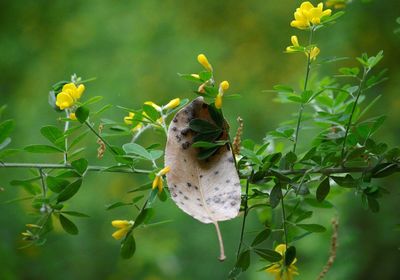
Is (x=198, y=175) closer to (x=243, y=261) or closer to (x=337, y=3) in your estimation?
(x=243, y=261)

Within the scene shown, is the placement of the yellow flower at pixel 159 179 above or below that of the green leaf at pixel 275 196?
above

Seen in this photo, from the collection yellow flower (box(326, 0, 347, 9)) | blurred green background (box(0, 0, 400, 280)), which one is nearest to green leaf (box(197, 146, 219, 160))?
yellow flower (box(326, 0, 347, 9))

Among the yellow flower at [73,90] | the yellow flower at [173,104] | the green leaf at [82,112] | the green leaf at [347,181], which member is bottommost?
the green leaf at [347,181]

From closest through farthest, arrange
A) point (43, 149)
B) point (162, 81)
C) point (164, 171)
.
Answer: point (164, 171), point (43, 149), point (162, 81)

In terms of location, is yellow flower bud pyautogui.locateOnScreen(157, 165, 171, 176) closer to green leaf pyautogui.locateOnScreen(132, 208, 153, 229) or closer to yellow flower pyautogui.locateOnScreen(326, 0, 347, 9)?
green leaf pyautogui.locateOnScreen(132, 208, 153, 229)

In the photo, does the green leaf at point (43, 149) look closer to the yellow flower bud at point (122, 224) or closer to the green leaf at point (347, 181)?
the yellow flower bud at point (122, 224)

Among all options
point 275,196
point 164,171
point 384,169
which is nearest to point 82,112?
point 164,171

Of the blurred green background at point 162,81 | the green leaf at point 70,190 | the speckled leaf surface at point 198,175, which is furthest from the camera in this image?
the blurred green background at point 162,81

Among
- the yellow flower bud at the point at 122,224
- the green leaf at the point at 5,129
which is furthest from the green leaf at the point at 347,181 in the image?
the green leaf at the point at 5,129
